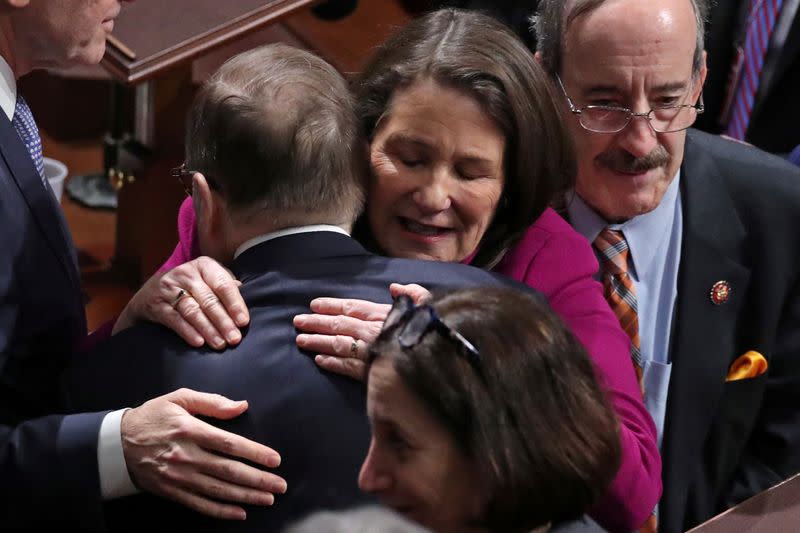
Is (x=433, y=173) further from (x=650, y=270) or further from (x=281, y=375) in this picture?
(x=650, y=270)

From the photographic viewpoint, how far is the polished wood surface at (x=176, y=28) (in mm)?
2619

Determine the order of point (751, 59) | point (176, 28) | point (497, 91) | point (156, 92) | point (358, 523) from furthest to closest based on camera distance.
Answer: point (156, 92) < point (751, 59) < point (176, 28) < point (497, 91) < point (358, 523)

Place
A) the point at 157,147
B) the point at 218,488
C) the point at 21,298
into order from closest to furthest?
the point at 218,488
the point at 21,298
the point at 157,147

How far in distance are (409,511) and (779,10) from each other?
2390 mm

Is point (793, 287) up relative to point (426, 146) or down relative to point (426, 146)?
down

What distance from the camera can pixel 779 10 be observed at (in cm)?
304

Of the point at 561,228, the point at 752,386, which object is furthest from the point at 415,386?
the point at 752,386

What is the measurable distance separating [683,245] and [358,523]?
120cm

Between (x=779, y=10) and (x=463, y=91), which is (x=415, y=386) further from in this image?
(x=779, y=10)

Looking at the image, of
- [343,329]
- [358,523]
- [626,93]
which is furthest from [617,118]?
[358,523]

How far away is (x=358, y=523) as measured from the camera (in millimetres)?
1107

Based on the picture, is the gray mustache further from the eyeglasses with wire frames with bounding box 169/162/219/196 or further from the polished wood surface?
the polished wood surface

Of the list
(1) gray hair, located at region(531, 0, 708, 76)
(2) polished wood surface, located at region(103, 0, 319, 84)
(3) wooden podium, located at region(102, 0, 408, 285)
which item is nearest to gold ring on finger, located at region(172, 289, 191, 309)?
(1) gray hair, located at region(531, 0, 708, 76)

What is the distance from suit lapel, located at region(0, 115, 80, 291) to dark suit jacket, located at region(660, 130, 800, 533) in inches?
42.2
